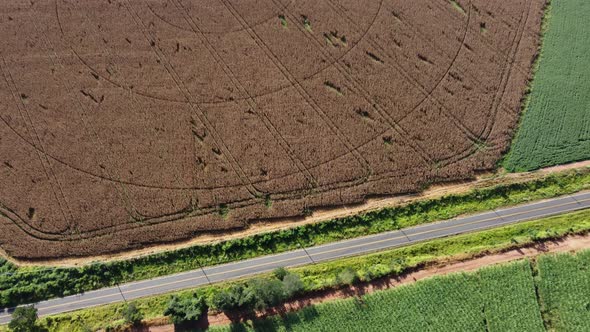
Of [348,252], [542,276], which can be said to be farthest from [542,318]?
[348,252]

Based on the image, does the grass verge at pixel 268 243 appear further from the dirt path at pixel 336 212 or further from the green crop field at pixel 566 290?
the green crop field at pixel 566 290

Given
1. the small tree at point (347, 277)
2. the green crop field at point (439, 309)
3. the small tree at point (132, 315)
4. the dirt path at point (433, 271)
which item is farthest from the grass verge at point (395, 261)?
the green crop field at point (439, 309)

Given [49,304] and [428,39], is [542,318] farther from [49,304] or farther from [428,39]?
[49,304]

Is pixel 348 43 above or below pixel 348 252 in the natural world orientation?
above

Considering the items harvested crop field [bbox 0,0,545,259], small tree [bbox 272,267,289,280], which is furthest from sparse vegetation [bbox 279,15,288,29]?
small tree [bbox 272,267,289,280]

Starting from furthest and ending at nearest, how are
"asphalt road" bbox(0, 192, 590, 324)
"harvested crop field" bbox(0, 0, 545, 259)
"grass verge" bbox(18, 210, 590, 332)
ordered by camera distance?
"harvested crop field" bbox(0, 0, 545, 259), "asphalt road" bbox(0, 192, 590, 324), "grass verge" bbox(18, 210, 590, 332)

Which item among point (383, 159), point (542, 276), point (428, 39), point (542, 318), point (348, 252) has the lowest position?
point (542, 318)

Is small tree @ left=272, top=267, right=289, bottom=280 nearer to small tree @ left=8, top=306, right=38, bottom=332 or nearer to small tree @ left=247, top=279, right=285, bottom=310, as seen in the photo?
small tree @ left=247, top=279, right=285, bottom=310
